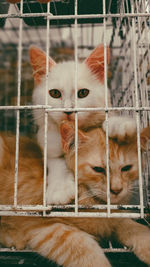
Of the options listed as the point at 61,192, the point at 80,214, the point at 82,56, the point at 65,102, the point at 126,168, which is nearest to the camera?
the point at 80,214

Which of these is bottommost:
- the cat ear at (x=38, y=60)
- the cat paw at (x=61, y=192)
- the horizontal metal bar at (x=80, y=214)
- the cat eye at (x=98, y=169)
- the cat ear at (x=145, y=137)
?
the horizontal metal bar at (x=80, y=214)

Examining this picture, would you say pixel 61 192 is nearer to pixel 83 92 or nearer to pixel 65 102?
pixel 65 102

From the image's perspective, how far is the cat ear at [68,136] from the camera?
913mm

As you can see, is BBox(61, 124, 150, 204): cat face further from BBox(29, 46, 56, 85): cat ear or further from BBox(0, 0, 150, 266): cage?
BBox(29, 46, 56, 85): cat ear

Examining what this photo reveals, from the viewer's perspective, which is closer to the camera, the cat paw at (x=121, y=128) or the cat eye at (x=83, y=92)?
the cat paw at (x=121, y=128)

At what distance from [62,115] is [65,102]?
0.23 feet

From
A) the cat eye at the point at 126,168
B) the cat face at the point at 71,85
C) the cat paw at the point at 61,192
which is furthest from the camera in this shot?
the cat face at the point at 71,85

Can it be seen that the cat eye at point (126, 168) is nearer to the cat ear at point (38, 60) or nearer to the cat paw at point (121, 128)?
the cat paw at point (121, 128)

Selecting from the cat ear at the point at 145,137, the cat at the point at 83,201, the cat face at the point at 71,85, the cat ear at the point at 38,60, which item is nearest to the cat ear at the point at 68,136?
the cat at the point at 83,201

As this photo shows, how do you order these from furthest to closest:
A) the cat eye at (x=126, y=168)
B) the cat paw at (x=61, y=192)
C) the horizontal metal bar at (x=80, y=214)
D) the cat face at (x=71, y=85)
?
the cat face at (x=71, y=85) → the cat eye at (x=126, y=168) → the cat paw at (x=61, y=192) → the horizontal metal bar at (x=80, y=214)

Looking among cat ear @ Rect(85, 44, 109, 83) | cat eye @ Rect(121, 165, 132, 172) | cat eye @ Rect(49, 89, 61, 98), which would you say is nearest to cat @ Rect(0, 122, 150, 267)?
cat eye @ Rect(121, 165, 132, 172)

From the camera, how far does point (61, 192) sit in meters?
0.89

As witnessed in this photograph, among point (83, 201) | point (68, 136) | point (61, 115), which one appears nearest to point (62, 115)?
point (61, 115)

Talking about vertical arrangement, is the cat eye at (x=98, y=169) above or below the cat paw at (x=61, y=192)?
above
